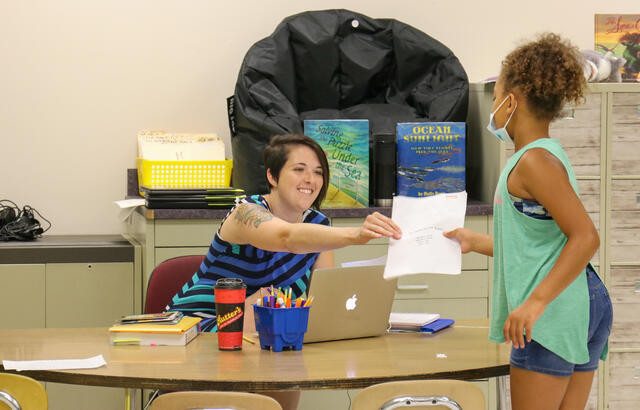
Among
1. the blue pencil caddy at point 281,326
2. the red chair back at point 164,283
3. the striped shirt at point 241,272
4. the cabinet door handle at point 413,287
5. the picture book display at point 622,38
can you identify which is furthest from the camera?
the picture book display at point 622,38

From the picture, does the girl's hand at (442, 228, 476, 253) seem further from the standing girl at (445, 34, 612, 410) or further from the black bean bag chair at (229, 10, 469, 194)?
the black bean bag chair at (229, 10, 469, 194)

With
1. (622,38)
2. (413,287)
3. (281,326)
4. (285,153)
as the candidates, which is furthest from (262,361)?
(622,38)

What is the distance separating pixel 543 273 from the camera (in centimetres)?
177

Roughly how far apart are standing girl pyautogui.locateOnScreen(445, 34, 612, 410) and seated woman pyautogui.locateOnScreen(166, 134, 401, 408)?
61 cm

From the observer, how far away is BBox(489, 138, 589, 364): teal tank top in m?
1.76

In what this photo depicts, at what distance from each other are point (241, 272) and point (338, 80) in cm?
152

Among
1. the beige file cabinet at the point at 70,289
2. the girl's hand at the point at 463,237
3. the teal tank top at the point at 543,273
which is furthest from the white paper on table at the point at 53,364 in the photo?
the beige file cabinet at the point at 70,289

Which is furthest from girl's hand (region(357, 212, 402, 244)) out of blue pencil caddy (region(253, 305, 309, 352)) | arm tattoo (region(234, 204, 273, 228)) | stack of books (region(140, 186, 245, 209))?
stack of books (region(140, 186, 245, 209))

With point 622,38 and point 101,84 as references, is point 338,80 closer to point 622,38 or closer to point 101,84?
point 101,84

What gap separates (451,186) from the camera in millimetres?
3471

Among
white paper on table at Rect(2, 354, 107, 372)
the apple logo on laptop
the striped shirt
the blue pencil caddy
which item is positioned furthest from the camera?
the striped shirt

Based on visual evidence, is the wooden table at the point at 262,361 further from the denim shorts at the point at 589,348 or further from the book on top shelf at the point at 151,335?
the denim shorts at the point at 589,348

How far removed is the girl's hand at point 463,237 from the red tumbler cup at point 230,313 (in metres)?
0.54

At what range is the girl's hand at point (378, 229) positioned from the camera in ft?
6.31
